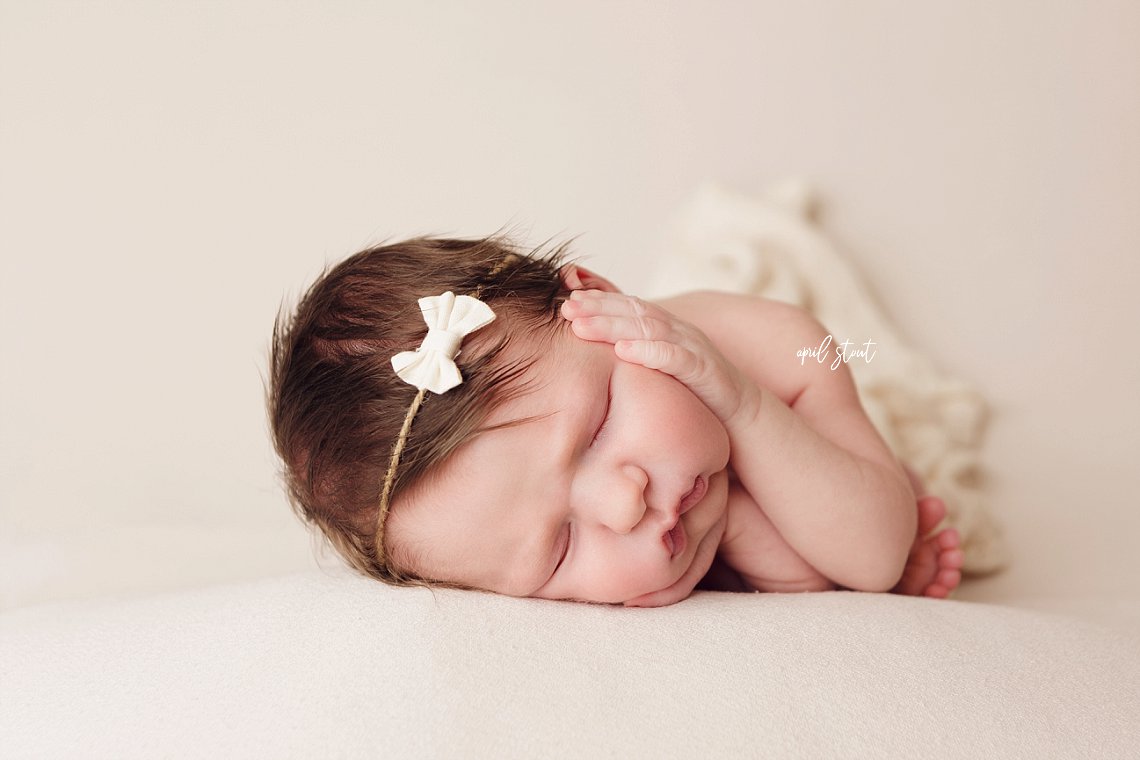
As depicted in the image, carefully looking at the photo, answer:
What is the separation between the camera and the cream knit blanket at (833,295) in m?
2.01

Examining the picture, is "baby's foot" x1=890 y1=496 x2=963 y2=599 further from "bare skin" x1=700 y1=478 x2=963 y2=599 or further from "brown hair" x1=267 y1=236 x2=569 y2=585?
"brown hair" x1=267 y1=236 x2=569 y2=585

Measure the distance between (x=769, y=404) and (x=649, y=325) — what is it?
233mm

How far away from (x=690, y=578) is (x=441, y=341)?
17.7 inches

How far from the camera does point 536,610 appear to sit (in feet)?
3.50

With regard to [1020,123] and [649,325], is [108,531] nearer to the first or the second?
[649,325]

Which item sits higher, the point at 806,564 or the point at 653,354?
the point at 653,354

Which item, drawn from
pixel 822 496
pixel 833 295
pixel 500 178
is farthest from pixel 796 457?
pixel 500 178

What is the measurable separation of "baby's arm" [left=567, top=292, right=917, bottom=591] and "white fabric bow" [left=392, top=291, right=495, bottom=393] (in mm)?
138

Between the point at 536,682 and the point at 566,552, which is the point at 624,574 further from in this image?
the point at 536,682

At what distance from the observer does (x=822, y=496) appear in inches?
55.8

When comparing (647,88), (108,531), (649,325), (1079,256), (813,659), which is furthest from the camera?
(647,88)

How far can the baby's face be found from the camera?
1.16 meters

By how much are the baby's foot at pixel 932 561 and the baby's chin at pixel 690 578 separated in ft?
1.41

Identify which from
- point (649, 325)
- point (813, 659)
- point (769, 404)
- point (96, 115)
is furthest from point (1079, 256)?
point (96, 115)
